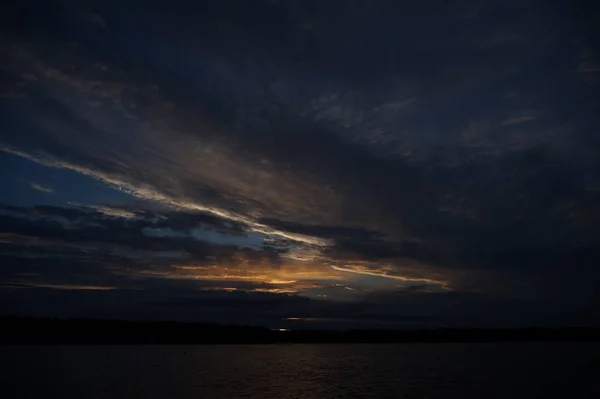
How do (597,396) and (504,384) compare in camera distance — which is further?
(504,384)

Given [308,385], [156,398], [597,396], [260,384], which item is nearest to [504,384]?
[597,396]

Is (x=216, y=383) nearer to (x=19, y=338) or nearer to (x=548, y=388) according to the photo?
(x=548, y=388)

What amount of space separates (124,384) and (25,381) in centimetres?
1135

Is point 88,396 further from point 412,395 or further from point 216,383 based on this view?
point 412,395

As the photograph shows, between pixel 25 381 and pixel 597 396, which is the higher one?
pixel 597 396

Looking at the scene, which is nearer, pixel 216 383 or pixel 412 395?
pixel 412 395

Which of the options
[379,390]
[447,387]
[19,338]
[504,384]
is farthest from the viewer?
[19,338]

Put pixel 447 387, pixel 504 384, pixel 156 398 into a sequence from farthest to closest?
pixel 504 384, pixel 447 387, pixel 156 398

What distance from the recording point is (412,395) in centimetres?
4909

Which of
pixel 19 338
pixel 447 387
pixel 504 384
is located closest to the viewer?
pixel 447 387

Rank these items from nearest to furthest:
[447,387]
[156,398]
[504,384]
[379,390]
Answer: [156,398] → [379,390] → [447,387] → [504,384]

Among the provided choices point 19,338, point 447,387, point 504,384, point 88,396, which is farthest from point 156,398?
point 19,338

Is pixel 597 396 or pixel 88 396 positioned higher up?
pixel 597 396

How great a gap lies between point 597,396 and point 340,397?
2416cm
